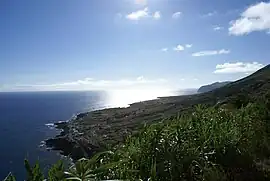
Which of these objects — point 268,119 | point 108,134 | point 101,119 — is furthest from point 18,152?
point 268,119

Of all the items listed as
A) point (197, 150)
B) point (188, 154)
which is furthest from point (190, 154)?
point (197, 150)

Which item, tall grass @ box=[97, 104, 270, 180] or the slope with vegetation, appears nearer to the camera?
the slope with vegetation

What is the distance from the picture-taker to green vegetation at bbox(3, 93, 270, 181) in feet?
8.60

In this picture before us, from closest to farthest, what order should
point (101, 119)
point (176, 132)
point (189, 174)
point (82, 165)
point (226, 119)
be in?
point (82, 165)
point (189, 174)
point (176, 132)
point (226, 119)
point (101, 119)

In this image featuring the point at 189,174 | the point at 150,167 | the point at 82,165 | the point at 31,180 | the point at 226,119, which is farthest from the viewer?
the point at 226,119

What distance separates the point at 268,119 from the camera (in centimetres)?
485

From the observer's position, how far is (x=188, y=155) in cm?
322

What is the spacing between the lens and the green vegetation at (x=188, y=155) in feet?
8.60

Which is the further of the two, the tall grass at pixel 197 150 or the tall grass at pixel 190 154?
the tall grass at pixel 197 150

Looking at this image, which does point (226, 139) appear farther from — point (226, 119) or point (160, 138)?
point (160, 138)

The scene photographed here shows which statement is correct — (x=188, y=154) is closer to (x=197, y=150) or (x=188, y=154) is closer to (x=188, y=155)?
(x=188, y=155)

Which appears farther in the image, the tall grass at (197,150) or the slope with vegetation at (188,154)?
the tall grass at (197,150)

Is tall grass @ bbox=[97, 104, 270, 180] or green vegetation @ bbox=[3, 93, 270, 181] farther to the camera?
tall grass @ bbox=[97, 104, 270, 180]

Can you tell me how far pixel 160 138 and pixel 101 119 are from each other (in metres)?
89.1
